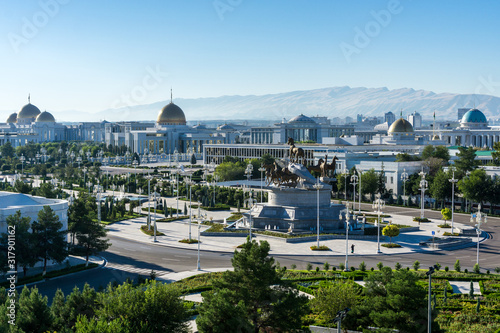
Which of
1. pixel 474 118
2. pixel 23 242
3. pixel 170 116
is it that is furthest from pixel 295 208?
pixel 474 118

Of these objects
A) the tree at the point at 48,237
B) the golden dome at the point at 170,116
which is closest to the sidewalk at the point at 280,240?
the tree at the point at 48,237

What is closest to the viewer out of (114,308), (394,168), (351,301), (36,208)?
(114,308)

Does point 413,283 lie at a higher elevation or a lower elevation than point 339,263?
higher

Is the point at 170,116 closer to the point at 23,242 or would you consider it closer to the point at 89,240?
the point at 89,240

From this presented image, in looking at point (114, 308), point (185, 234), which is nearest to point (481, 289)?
point (114, 308)

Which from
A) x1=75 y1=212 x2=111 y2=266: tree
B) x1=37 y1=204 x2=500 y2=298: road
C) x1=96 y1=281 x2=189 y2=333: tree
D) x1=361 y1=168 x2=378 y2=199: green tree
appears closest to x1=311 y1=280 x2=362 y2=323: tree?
x1=96 y1=281 x2=189 y2=333: tree

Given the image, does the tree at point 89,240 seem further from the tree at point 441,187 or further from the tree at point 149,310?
the tree at point 441,187

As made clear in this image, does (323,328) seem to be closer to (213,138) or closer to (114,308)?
(114,308)
